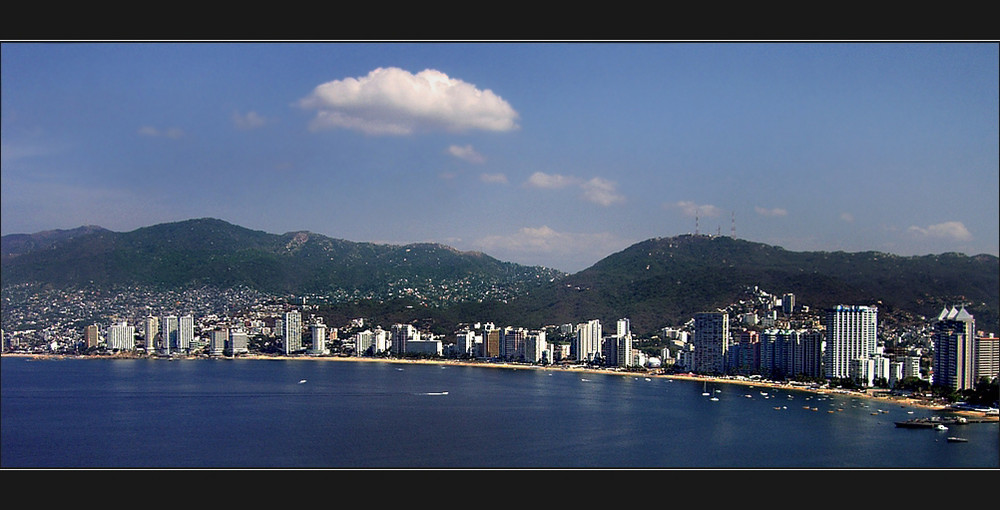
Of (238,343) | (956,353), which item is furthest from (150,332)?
(956,353)

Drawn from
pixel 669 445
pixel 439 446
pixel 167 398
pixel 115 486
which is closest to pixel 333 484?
pixel 115 486

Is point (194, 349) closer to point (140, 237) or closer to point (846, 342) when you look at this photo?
point (140, 237)

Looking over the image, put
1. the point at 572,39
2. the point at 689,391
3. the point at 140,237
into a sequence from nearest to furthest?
the point at 572,39
the point at 689,391
the point at 140,237

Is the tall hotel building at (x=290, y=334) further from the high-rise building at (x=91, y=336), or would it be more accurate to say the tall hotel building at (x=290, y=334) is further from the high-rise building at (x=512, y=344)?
the high-rise building at (x=512, y=344)

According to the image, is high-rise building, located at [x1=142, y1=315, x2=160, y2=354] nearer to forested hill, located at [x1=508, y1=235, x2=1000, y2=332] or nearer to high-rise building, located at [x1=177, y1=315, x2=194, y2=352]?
high-rise building, located at [x1=177, y1=315, x2=194, y2=352]

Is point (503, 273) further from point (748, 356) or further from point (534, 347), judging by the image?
point (748, 356)

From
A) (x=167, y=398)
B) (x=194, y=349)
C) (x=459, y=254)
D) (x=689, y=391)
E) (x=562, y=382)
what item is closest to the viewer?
(x=167, y=398)

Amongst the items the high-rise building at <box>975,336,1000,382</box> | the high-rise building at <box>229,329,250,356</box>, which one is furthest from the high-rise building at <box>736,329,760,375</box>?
the high-rise building at <box>229,329,250,356</box>
